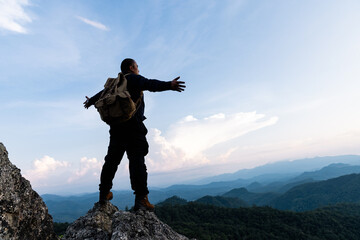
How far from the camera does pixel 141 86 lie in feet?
16.2

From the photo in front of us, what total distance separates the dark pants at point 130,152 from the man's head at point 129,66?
1.31 meters

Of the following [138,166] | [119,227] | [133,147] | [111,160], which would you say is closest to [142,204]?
[119,227]

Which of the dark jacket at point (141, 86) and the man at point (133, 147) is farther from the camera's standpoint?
the man at point (133, 147)

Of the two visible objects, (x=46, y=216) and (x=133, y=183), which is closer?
(x=46, y=216)

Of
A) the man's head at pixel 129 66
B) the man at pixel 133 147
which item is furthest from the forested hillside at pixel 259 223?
the man's head at pixel 129 66

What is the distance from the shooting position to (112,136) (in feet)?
17.5

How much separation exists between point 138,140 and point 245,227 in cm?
15046

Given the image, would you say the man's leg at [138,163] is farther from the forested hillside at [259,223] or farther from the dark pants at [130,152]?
the forested hillside at [259,223]

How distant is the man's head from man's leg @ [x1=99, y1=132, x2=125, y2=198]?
1604 millimetres

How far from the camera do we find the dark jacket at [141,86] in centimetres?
481

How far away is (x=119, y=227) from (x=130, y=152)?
157cm

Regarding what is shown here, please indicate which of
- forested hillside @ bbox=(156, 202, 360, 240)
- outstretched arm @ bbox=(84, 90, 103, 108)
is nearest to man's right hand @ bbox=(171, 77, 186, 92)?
outstretched arm @ bbox=(84, 90, 103, 108)

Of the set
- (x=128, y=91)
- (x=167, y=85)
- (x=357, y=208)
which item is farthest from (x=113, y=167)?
(x=357, y=208)

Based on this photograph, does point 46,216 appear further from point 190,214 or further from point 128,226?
point 190,214
